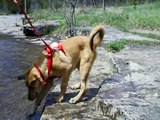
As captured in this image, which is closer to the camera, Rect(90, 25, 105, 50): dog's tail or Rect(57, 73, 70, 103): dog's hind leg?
Rect(57, 73, 70, 103): dog's hind leg

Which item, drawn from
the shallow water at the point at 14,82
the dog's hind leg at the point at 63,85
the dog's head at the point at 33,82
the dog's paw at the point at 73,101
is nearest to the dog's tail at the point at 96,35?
the dog's hind leg at the point at 63,85

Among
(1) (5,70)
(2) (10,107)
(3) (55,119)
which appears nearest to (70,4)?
(1) (5,70)

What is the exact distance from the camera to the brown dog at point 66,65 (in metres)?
5.45

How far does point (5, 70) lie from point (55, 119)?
195 inches

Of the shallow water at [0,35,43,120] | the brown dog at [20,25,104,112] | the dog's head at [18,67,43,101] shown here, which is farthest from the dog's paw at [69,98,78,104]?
the shallow water at [0,35,43,120]

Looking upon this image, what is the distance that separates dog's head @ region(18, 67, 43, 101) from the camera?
17.5 feet

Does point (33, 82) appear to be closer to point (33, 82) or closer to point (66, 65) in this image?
point (33, 82)

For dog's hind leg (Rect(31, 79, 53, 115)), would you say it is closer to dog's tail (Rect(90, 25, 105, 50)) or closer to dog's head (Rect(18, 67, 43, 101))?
dog's head (Rect(18, 67, 43, 101))

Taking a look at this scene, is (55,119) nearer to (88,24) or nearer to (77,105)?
(77,105)

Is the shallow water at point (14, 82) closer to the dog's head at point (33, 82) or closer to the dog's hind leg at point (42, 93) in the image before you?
the dog's hind leg at point (42, 93)

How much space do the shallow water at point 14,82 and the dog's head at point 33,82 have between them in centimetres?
61

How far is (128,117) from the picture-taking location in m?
4.70

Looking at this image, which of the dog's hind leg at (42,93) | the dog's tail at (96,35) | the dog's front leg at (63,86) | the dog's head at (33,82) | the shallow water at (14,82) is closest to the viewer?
the dog's head at (33,82)

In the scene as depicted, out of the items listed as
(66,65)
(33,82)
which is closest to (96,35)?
(66,65)
